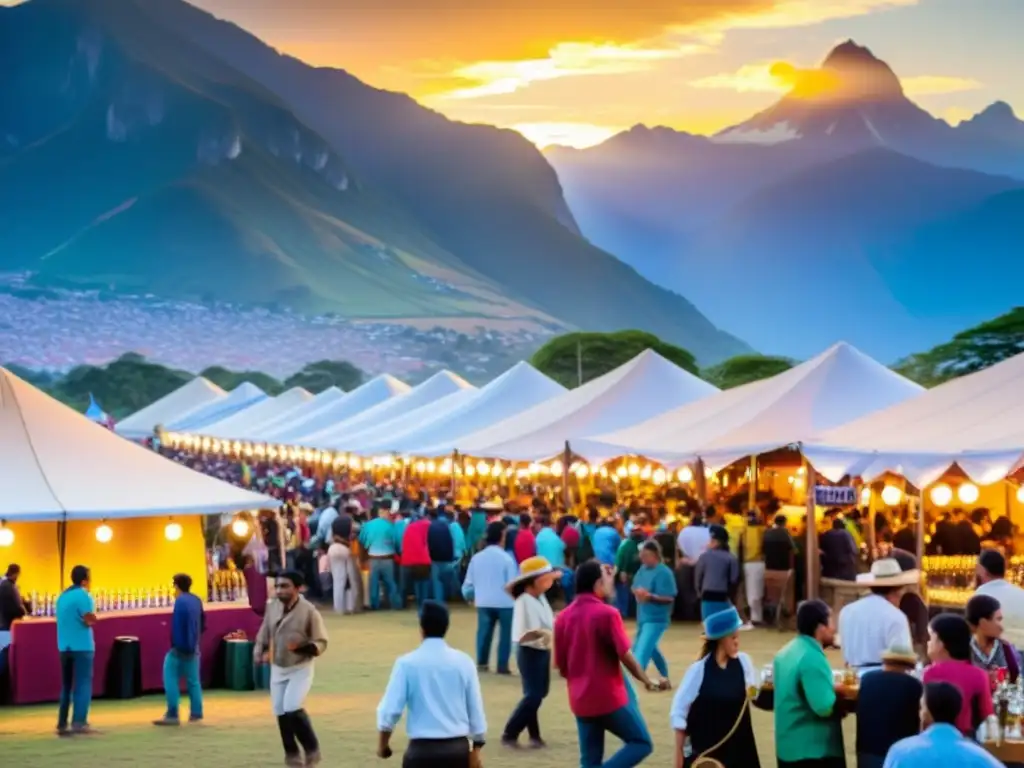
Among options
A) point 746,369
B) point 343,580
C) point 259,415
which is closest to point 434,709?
point 343,580

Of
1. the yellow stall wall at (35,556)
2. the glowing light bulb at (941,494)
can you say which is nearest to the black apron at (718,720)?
the yellow stall wall at (35,556)

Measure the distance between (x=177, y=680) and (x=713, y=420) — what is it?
11613mm

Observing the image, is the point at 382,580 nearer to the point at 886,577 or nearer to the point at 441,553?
the point at 441,553

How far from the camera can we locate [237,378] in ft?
513

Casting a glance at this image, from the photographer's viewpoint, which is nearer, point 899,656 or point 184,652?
point 899,656

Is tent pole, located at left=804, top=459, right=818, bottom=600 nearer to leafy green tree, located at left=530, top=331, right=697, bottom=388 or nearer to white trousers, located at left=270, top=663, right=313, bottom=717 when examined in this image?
white trousers, located at left=270, top=663, right=313, bottom=717

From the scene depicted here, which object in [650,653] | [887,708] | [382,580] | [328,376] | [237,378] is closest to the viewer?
[887,708]

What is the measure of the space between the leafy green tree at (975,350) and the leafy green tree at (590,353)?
1906 centimetres

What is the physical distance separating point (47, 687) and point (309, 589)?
31.1 ft

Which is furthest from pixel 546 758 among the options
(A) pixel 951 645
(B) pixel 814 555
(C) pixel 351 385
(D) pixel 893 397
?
(C) pixel 351 385

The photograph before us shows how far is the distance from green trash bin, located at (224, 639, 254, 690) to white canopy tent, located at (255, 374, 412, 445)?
27.4 meters

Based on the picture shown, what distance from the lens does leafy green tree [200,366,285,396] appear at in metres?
151

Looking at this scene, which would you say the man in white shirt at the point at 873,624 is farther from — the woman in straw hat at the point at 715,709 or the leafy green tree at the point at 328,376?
the leafy green tree at the point at 328,376

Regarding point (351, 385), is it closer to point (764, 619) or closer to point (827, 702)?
point (764, 619)
